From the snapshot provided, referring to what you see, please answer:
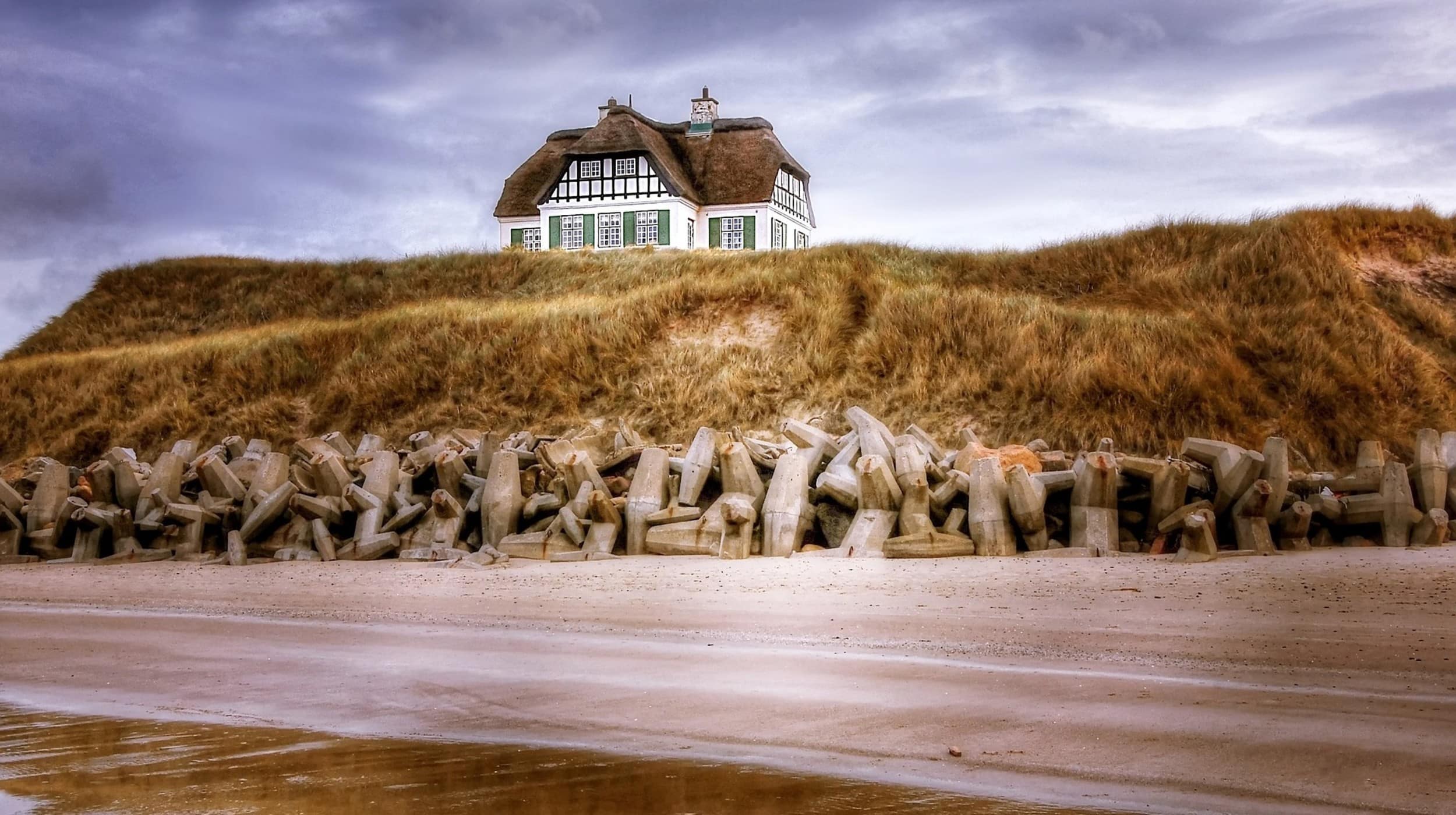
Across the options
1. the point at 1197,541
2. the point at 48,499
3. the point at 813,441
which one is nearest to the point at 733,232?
the point at 48,499

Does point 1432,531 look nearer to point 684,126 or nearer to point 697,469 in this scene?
point 697,469

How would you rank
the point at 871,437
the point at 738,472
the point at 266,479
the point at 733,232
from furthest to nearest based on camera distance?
the point at 733,232 < the point at 266,479 < the point at 871,437 < the point at 738,472

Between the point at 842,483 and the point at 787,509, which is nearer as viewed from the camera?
the point at 787,509

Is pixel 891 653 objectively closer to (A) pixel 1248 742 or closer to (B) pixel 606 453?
(A) pixel 1248 742

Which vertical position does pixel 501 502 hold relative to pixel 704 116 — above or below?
below

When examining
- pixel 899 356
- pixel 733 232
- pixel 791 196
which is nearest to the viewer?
pixel 899 356

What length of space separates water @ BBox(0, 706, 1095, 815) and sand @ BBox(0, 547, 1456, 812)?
18 cm

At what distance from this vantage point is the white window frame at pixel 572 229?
4425 cm

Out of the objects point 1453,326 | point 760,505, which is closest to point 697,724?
point 760,505

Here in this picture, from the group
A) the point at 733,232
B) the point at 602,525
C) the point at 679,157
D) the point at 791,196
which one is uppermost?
the point at 679,157

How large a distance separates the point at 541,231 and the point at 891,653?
133 feet

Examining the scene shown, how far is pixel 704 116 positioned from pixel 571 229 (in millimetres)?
8786

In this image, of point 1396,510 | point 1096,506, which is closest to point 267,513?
point 1096,506

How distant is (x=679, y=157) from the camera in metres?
47.7
